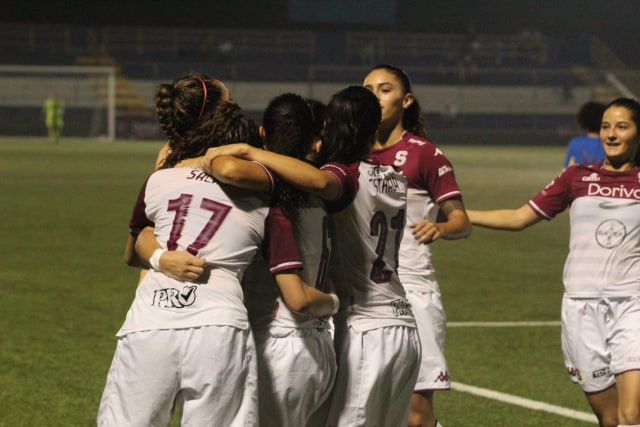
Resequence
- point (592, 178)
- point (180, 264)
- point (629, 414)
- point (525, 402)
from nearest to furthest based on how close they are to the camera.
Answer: point (180, 264) < point (629, 414) < point (592, 178) < point (525, 402)

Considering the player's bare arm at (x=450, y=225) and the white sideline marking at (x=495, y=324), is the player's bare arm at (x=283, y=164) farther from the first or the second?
the white sideline marking at (x=495, y=324)

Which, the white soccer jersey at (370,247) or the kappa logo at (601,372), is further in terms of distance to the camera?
the kappa logo at (601,372)

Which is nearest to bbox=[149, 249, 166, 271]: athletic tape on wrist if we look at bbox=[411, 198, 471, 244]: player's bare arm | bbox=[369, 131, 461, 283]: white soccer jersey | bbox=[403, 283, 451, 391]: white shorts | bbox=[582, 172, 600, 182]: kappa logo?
bbox=[411, 198, 471, 244]: player's bare arm

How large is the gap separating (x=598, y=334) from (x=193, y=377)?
8.27ft

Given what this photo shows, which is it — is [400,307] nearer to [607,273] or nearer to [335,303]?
[335,303]

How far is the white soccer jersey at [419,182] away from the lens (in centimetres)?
518

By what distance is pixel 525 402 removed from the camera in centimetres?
701

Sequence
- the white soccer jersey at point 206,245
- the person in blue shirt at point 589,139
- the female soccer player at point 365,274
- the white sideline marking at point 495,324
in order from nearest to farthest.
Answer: the white soccer jersey at point 206,245, the female soccer player at point 365,274, the white sideline marking at point 495,324, the person in blue shirt at point 589,139

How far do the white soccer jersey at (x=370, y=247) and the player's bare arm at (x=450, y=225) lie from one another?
1.31 ft

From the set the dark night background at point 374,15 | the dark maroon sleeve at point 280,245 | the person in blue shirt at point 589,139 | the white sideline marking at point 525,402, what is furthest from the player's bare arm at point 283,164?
the dark night background at point 374,15

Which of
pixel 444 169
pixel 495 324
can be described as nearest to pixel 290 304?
pixel 444 169

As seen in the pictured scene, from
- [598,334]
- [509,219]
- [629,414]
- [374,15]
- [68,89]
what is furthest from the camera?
[374,15]

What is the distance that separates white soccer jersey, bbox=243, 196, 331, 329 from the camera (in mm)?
3688

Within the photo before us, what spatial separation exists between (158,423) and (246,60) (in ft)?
156
